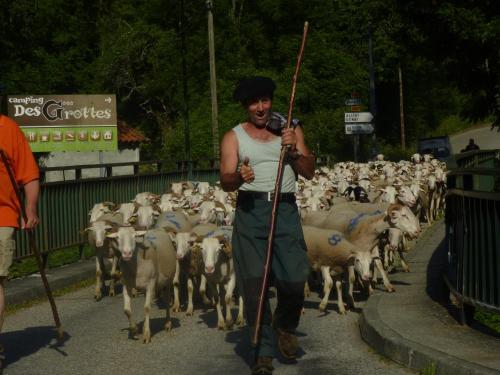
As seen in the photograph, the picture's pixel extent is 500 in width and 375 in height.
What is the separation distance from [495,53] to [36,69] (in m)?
34.7

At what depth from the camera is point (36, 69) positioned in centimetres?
5769

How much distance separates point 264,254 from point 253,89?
1.19 metres

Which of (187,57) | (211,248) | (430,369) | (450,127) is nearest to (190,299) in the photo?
(211,248)

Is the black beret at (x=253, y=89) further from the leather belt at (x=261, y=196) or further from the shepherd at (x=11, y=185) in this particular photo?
the shepherd at (x=11, y=185)

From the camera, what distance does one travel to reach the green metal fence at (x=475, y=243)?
805cm

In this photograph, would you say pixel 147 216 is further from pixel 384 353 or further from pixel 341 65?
pixel 341 65

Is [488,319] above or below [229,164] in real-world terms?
below

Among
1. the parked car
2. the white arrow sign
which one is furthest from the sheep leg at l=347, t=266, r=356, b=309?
the parked car

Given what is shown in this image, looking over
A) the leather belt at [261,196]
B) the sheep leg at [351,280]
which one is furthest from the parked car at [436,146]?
the leather belt at [261,196]

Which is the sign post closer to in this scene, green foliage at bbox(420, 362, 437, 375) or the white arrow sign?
the white arrow sign

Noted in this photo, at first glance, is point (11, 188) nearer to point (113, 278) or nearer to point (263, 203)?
point (263, 203)

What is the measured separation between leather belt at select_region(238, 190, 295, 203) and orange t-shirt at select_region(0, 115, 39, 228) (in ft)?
5.71

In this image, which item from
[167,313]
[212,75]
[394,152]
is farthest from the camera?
[394,152]

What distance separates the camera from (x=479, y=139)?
87.1m
